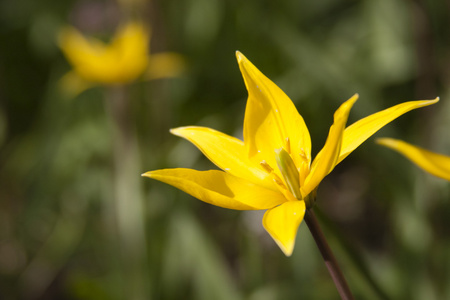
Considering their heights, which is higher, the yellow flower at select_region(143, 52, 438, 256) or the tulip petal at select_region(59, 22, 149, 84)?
the tulip petal at select_region(59, 22, 149, 84)

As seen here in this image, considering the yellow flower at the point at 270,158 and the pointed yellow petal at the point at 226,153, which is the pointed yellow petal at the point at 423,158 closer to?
the yellow flower at the point at 270,158

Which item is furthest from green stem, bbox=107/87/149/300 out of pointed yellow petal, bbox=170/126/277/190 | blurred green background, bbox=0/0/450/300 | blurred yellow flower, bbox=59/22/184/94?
pointed yellow petal, bbox=170/126/277/190

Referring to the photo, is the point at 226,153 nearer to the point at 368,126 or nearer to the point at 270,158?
the point at 270,158

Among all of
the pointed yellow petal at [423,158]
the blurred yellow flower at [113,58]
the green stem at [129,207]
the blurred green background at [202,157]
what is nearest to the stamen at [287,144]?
the pointed yellow petal at [423,158]

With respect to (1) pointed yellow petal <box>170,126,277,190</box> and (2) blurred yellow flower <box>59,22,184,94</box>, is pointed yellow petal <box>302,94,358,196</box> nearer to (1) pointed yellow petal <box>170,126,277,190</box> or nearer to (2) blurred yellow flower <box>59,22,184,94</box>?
(1) pointed yellow petal <box>170,126,277,190</box>

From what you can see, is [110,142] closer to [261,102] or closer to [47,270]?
[47,270]

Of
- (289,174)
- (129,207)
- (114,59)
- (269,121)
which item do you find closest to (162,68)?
(114,59)

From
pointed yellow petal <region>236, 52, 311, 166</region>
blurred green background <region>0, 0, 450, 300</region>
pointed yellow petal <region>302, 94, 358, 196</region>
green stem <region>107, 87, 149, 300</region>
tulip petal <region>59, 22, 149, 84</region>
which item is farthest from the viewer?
tulip petal <region>59, 22, 149, 84</region>
